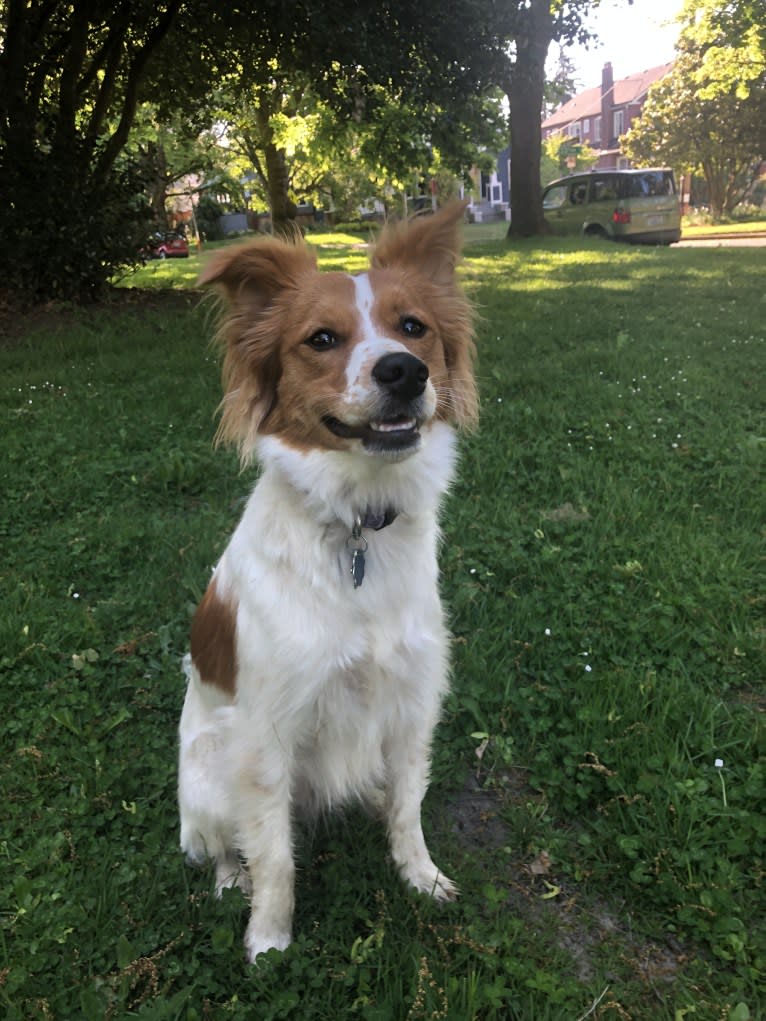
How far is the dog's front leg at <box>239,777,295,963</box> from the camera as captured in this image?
6.90 feet

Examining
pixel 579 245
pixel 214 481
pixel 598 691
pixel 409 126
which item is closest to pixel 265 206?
pixel 579 245

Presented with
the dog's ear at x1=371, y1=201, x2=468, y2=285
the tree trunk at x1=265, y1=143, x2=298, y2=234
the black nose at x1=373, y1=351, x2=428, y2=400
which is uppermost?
the tree trunk at x1=265, y1=143, x2=298, y2=234

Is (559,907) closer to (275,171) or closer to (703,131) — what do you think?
(275,171)

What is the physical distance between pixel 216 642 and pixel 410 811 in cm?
84

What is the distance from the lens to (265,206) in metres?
38.8

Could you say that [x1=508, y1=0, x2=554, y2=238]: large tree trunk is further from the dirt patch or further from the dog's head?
the dirt patch

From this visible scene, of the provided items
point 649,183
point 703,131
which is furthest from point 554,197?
point 703,131

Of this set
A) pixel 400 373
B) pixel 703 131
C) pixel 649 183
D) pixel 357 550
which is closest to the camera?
pixel 400 373

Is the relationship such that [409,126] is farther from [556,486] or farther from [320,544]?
[320,544]

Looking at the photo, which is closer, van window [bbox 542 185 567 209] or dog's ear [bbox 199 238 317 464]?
dog's ear [bbox 199 238 317 464]

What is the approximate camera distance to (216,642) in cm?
230

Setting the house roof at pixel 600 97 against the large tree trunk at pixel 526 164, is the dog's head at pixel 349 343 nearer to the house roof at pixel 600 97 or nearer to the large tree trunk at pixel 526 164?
the large tree trunk at pixel 526 164

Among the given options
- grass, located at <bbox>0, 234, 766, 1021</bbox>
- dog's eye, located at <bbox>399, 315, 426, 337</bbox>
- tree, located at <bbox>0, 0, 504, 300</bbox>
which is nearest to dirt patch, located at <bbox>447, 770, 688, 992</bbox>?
grass, located at <bbox>0, 234, 766, 1021</bbox>

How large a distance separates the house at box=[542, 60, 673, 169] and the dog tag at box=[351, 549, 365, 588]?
6766 centimetres
